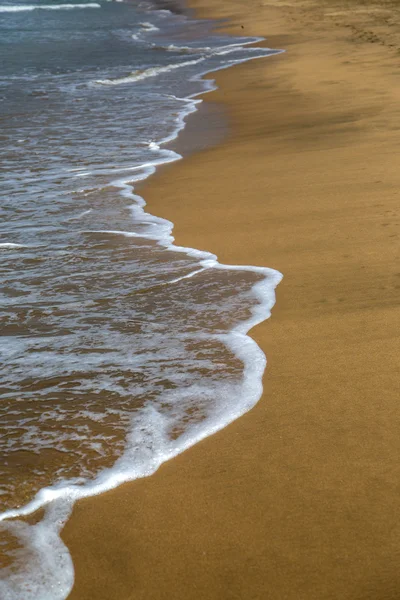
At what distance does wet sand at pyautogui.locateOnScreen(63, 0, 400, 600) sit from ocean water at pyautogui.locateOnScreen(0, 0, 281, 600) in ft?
0.33

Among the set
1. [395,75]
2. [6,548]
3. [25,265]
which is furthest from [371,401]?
[395,75]

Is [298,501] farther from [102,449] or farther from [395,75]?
[395,75]

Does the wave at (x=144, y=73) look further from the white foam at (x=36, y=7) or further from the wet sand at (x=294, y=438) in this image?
the white foam at (x=36, y=7)

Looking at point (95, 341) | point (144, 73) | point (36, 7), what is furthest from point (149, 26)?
point (95, 341)

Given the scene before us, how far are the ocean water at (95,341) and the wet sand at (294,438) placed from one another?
101mm

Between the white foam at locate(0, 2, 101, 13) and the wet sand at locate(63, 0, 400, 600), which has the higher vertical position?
the white foam at locate(0, 2, 101, 13)

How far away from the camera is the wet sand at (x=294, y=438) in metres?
1.95

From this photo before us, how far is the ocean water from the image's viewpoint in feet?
7.66

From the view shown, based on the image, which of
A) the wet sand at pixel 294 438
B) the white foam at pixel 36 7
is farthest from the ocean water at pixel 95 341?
the white foam at pixel 36 7

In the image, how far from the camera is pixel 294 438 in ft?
8.07

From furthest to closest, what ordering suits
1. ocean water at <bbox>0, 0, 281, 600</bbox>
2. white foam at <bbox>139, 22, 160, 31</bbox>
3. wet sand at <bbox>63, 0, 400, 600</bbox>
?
white foam at <bbox>139, 22, 160, 31</bbox>, ocean water at <bbox>0, 0, 281, 600</bbox>, wet sand at <bbox>63, 0, 400, 600</bbox>

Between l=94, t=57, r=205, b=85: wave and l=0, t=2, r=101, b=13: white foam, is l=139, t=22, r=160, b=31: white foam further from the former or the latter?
l=0, t=2, r=101, b=13: white foam

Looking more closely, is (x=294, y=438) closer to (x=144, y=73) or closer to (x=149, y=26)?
(x=144, y=73)

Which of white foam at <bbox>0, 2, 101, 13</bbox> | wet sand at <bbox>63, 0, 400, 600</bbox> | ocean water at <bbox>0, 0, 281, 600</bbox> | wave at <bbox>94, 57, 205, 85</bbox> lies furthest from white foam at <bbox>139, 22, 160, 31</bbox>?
wet sand at <bbox>63, 0, 400, 600</bbox>
